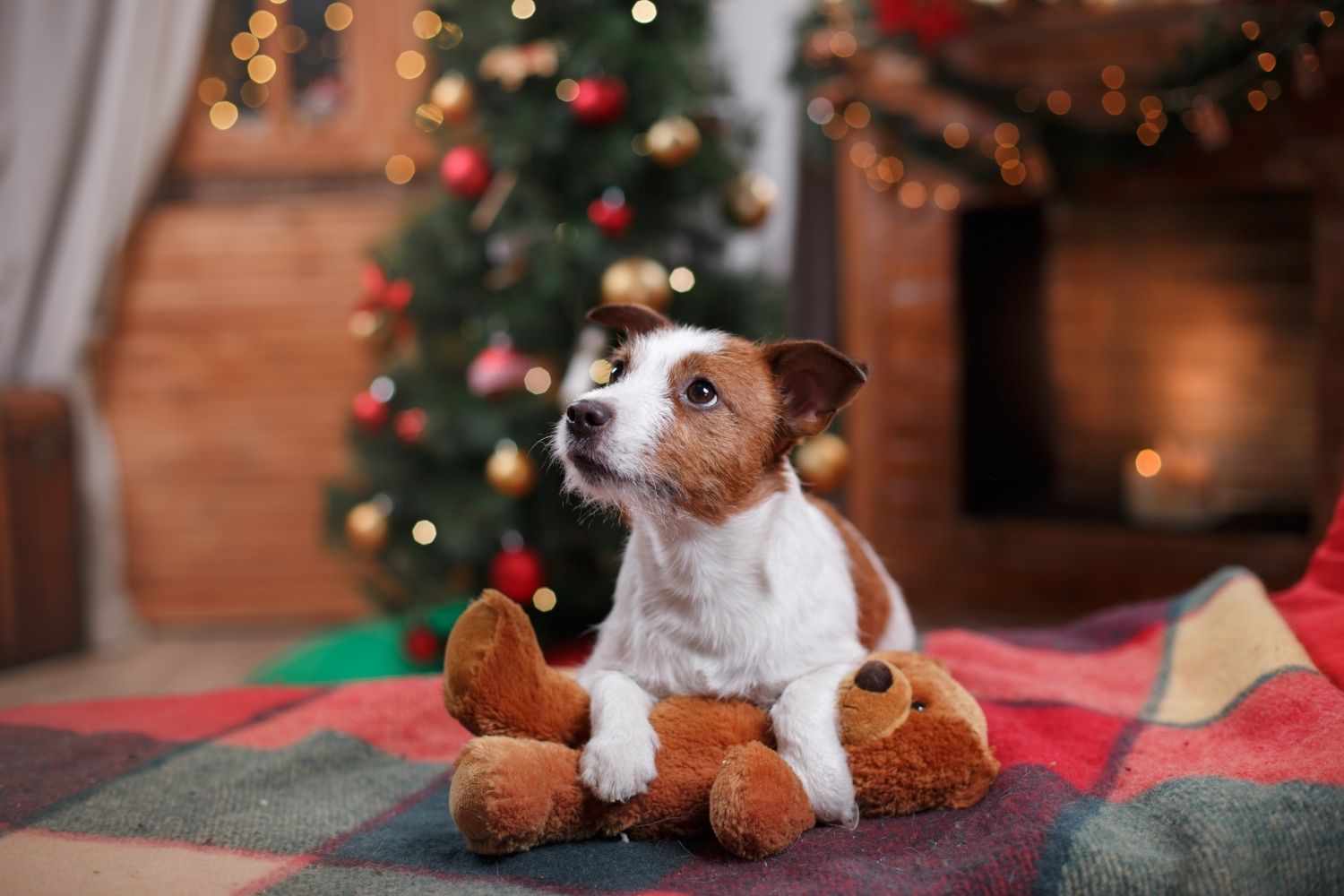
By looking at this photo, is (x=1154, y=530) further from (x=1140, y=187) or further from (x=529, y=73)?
(x=529, y=73)

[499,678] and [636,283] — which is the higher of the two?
[636,283]

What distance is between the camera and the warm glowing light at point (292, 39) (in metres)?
2.97

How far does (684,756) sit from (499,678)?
18 centimetres

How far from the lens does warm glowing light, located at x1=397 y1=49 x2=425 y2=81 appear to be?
117 inches

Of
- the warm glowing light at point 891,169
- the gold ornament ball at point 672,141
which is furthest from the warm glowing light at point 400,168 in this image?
the warm glowing light at point 891,169

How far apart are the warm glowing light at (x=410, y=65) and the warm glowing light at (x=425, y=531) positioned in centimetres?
140

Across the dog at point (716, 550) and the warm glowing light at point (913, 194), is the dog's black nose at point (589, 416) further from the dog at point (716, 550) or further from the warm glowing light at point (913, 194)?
the warm glowing light at point (913, 194)

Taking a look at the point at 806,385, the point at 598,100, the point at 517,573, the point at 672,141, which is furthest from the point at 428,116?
the point at 806,385

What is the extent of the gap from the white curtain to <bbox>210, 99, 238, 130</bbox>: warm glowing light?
0.37 feet

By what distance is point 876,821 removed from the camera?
0.97m

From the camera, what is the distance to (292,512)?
3.07 metres

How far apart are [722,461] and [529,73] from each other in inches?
62.9

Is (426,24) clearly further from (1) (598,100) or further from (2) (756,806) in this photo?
(2) (756,806)

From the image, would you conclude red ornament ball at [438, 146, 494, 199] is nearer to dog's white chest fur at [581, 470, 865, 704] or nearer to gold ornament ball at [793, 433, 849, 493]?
gold ornament ball at [793, 433, 849, 493]
